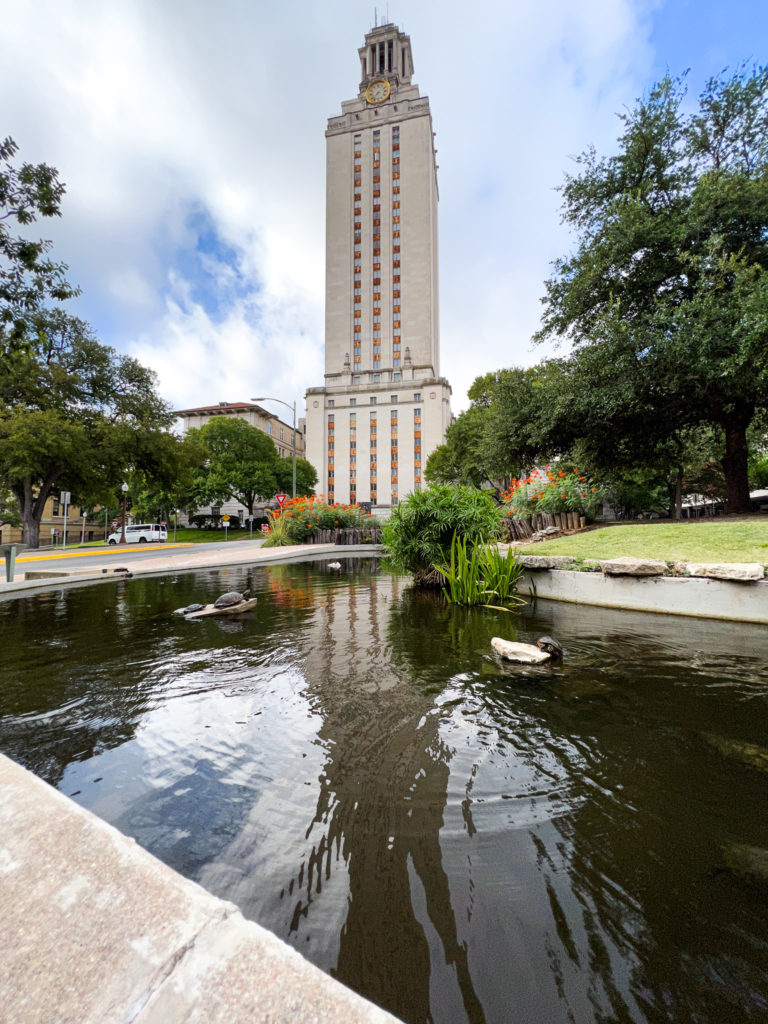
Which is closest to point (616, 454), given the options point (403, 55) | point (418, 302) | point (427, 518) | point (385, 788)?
point (427, 518)

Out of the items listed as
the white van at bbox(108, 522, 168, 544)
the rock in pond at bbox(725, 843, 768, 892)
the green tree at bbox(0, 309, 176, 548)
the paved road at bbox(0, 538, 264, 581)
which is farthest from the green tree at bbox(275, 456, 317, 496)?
the rock in pond at bbox(725, 843, 768, 892)

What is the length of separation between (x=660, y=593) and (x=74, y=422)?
27.5 meters

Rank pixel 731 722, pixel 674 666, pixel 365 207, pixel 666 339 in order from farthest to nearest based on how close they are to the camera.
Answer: pixel 365 207, pixel 666 339, pixel 674 666, pixel 731 722

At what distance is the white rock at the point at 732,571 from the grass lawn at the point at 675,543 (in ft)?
1.44

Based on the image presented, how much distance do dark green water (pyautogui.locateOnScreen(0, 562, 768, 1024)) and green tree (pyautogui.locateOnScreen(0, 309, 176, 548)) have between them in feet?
69.1

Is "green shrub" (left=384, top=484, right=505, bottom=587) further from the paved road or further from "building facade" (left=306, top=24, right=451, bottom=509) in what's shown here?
"building facade" (left=306, top=24, right=451, bottom=509)

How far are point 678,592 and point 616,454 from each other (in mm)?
10003

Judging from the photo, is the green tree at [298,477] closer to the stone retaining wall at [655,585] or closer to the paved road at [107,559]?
the paved road at [107,559]

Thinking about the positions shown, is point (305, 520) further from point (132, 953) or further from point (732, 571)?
point (132, 953)

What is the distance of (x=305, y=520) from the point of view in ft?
66.1

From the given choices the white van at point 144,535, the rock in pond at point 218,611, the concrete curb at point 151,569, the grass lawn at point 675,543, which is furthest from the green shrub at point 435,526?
the white van at point 144,535

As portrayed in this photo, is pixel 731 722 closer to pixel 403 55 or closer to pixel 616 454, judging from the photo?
pixel 616 454

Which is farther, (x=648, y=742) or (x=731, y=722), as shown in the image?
(x=731, y=722)

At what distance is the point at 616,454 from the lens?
14.5 m
